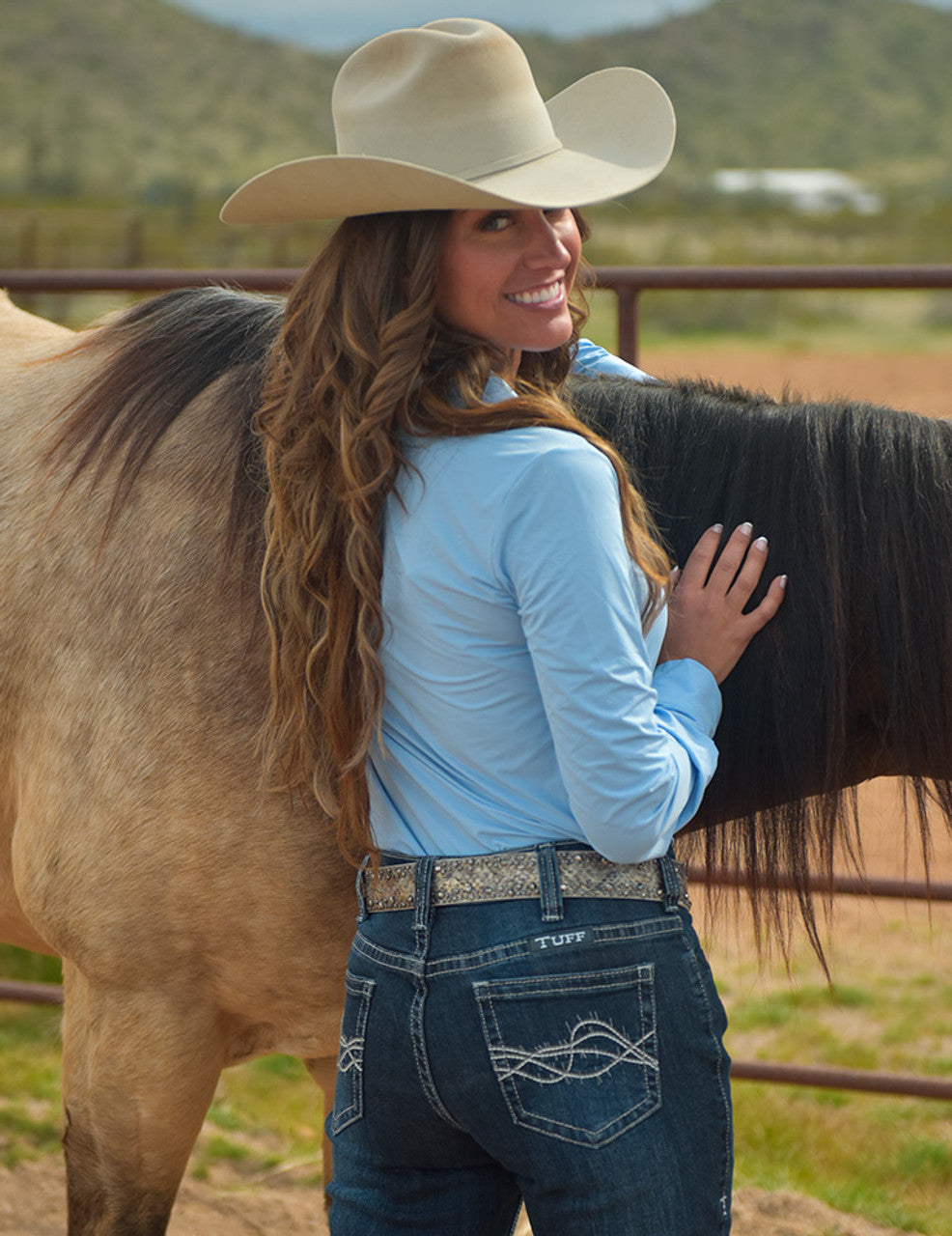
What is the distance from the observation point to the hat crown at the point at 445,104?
1274 mm

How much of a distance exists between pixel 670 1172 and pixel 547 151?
96cm

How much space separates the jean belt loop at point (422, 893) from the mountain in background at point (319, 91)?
2056 inches

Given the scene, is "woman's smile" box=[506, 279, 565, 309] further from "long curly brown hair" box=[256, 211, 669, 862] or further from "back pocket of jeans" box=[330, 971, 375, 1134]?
"back pocket of jeans" box=[330, 971, 375, 1134]

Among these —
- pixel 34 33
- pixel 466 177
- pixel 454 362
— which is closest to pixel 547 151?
pixel 466 177

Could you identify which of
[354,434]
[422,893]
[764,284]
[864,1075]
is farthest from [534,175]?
[864,1075]

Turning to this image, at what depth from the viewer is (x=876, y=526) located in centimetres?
156

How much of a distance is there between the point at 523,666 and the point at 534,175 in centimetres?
46

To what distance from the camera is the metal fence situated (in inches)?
99.2

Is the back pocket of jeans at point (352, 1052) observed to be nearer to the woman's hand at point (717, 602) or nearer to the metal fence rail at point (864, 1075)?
the woman's hand at point (717, 602)

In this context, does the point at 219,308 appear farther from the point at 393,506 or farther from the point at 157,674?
the point at 393,506

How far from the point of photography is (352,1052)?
130 cm

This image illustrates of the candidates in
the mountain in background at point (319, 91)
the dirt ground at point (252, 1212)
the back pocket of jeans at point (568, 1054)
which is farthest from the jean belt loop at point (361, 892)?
the mountain in background at point (319, 91)

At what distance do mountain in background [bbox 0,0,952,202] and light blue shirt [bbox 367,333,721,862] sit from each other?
2054 inches

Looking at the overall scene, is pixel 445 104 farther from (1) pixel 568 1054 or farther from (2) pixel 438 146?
(1) pixel 568 1054
